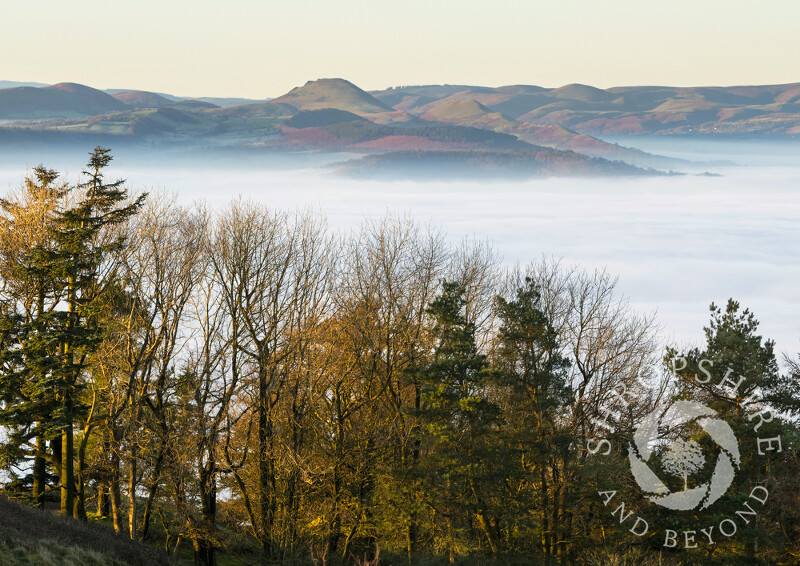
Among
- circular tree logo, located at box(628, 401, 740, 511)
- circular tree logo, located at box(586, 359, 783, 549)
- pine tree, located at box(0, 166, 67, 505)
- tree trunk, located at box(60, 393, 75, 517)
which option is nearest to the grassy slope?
tree trunk, located at box(60, 393, 75, 517)

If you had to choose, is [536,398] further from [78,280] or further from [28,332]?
[28,332]

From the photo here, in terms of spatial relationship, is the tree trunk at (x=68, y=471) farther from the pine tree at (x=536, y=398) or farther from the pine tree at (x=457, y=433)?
the pine tree at (x=536, y=398)

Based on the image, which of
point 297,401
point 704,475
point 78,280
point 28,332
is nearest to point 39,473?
point 28,332

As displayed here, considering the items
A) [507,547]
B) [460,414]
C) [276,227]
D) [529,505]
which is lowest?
[507,547]

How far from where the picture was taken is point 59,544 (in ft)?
64.8

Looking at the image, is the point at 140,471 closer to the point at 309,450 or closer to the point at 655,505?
the point at 309,450

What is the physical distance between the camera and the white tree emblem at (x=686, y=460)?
2958cm

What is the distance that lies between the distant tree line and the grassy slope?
16.7 ft

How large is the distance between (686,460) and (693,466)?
1.14 feet

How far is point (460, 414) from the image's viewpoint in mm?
29312

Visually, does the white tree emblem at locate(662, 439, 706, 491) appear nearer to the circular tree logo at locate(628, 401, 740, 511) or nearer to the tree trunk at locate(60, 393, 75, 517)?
the circular tree logo at locate(628, 401, 740, 511)

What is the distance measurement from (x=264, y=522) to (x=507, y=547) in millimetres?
11281

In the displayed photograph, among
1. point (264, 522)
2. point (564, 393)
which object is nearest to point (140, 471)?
point (264, 522)

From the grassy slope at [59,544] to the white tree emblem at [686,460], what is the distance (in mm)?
20455
